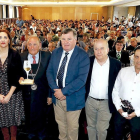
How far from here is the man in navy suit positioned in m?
1.98

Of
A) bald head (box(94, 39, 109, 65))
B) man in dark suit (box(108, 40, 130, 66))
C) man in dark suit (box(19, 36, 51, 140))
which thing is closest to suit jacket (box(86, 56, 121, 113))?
bald head (box(94, 39, 109, 65))

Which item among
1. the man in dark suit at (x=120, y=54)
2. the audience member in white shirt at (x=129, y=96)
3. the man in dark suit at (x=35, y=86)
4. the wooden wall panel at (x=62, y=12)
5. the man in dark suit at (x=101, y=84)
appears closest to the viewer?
the audience member in white shirt at (x=129, y=96)

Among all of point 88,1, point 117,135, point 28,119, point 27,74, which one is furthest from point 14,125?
point 88,1

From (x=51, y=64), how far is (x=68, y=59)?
0.23m

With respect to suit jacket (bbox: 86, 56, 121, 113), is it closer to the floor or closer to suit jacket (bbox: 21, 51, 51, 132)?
suit jacket (bbox: 21, 51, 51, 132)

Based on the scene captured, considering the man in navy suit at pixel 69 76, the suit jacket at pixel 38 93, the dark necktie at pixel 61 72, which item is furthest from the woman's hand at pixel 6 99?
the dark necktie at pixel 61 72

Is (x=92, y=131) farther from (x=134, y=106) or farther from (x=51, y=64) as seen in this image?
(x=51, y=64)

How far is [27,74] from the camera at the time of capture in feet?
6.93

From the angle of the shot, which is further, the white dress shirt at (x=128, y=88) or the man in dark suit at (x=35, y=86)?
the man in dark suit at (x=35, y=86)

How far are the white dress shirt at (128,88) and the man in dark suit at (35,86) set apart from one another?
34.9 inches

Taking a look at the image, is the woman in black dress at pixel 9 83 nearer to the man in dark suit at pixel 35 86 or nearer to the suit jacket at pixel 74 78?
the man in dark suit at pixel 35 86

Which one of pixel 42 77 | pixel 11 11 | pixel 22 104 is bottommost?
pixel 22 104

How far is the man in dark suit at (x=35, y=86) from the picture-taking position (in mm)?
2203

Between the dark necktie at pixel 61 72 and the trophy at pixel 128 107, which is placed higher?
the dark necktie at pixel 61 72
